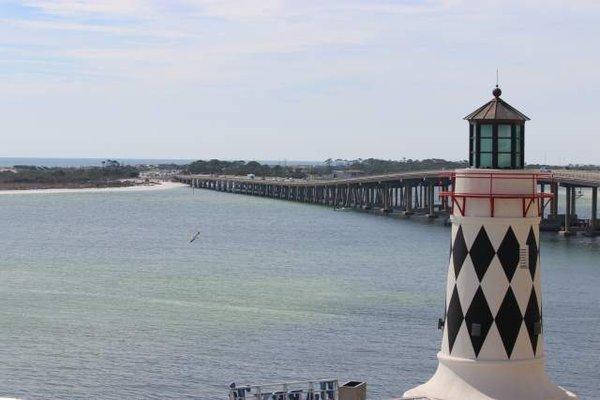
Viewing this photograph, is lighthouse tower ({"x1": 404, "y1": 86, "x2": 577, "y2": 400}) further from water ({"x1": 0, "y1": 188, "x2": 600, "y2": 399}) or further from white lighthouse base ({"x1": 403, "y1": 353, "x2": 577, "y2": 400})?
water ({"x1": 0, "y1": 188, "x2": 600, "y2": 399})

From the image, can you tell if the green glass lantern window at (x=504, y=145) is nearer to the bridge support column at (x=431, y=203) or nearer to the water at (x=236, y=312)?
the water at (x=236, y=312)

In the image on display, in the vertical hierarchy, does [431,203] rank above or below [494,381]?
below

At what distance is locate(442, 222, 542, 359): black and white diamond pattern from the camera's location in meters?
9.67

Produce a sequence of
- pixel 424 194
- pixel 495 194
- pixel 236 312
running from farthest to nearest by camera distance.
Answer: pixel 424 194
pixel 236 312
pixel 495 194

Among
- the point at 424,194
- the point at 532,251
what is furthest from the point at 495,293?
the point at 424,194

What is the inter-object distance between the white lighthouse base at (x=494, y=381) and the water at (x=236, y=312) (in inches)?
1034

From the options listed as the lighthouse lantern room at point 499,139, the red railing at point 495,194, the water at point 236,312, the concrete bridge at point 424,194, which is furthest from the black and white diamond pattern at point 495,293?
the concrete bridge at point 424,194

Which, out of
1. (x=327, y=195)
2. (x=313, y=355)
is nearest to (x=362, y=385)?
(x=313, y=355)

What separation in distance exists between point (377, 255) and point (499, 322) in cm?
8494

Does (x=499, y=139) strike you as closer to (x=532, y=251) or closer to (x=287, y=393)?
(x=532, y=251)

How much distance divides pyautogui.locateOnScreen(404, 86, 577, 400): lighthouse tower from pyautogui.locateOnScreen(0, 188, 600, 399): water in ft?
86.8

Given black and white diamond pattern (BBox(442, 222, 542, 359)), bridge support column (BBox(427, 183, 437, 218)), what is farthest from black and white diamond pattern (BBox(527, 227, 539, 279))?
bridge support column (BBox(427, 183, 437, 218))

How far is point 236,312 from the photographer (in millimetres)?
55000

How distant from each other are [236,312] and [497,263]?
45772 millimetres
